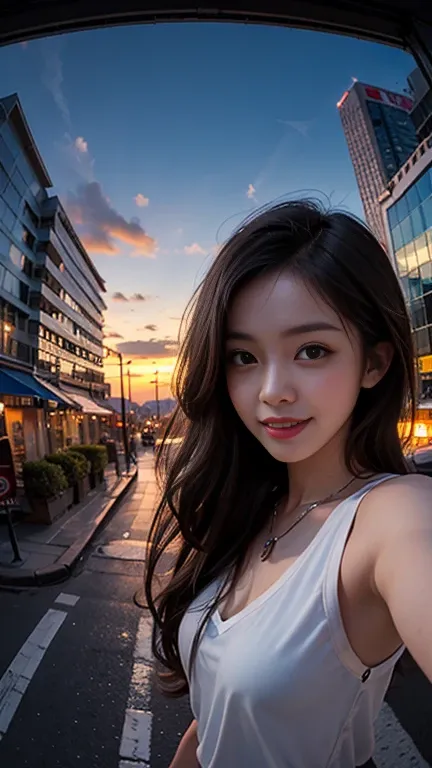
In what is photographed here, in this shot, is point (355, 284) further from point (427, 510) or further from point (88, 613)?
point (88, 613)

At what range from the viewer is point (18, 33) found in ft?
22.6

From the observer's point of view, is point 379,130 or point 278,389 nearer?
point 278,389

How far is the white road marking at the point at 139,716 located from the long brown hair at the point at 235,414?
172 cm

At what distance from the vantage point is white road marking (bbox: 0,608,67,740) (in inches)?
121

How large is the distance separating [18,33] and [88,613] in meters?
9.05

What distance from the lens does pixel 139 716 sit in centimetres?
307

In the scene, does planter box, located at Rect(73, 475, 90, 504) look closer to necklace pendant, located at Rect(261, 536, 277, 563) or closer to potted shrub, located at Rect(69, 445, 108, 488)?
potted shrub, located at Rect(69, 445, 108, 488)

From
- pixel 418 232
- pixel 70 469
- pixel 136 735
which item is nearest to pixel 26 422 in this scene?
pixel 70 469

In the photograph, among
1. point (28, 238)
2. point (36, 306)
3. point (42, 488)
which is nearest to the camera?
point (42, 488)

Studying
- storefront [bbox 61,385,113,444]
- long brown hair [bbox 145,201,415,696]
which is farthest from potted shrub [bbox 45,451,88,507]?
storefront [bbox 61,385,113,444]

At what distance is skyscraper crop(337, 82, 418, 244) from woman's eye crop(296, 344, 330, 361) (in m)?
80.9

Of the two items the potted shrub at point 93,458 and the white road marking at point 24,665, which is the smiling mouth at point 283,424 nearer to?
the white road marking at point 24,665

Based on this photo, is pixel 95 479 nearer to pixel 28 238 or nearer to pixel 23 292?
pixel 23 292

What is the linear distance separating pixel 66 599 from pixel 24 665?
1614 mm
